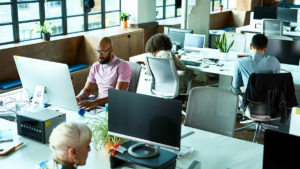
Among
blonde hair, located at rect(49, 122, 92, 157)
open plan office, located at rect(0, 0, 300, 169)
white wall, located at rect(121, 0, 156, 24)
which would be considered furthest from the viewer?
white wall, located at rect(121, 0, 156, 24)

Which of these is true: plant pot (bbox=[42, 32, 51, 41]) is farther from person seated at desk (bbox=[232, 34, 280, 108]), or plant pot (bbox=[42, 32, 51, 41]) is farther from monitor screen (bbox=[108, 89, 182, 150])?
monitor screen (bbox=[108, 89, 182, 150])

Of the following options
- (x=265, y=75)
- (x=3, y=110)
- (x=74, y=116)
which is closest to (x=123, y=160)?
(x=74, y=116)

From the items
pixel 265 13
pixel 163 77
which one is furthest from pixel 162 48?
pixel 265 13

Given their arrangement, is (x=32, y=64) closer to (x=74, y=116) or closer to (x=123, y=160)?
(x=74, y=116)

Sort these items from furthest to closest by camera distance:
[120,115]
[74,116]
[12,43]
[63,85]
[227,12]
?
[227,12], [12,43], [74,116], [63,85], [120,115]

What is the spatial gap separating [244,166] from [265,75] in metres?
1.82

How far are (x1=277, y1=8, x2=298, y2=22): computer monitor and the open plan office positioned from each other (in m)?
0.32

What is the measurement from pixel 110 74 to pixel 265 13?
701cm

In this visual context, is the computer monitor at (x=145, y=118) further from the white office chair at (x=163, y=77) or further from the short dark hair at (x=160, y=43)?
the short dark hair at (x=160, y=43)

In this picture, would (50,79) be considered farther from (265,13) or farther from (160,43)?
(265,13)

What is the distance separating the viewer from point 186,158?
2.78 m

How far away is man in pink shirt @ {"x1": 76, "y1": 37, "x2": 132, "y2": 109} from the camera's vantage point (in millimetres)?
3975

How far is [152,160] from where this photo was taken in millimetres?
2549

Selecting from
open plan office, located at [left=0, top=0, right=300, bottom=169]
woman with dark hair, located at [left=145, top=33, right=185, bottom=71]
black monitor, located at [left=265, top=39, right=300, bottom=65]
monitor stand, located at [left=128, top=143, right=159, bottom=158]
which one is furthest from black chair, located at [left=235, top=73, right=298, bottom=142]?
monitor stand, located at [left=128, top=143, right=159, bottom=158]
